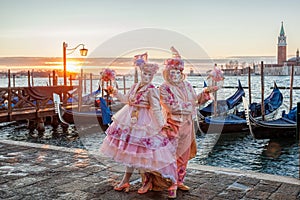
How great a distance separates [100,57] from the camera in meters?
3.62

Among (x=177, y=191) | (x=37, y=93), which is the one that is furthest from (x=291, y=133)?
(x=177, y=191)

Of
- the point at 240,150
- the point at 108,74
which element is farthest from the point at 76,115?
the point at 108,74

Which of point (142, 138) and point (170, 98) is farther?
point (170, 98)

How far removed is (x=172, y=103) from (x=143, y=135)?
0.36 metres

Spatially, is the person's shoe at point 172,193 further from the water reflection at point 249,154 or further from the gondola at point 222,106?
the gondola at point 222,106

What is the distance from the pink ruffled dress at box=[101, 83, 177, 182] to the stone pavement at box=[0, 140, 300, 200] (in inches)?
12.2

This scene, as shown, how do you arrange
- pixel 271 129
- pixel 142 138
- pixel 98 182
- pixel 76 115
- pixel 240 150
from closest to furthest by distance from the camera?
pixel 142 138
pixel 98 182
pixel 240 150
pixel 271 129
pixel 76 115

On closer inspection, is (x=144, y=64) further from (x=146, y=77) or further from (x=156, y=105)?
(x=156, y=105)

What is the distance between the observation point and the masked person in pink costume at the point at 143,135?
3199 millimetres

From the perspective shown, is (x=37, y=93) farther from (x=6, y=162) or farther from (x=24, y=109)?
(x=6, y=162)

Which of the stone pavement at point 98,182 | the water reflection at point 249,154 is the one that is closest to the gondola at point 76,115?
the water reflection at point 249,154

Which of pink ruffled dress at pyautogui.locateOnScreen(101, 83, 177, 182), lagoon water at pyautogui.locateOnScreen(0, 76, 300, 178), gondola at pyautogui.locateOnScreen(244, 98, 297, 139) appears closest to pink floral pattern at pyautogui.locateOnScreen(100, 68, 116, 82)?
pink ruffled dress at pyautogui.locateOnScreen(101, 83, 177, 182)

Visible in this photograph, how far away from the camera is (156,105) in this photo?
128 inches

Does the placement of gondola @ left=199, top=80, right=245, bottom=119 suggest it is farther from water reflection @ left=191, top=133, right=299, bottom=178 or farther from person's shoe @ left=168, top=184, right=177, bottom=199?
person's shoe @ left=168, top=184, right=177, bottom=199
